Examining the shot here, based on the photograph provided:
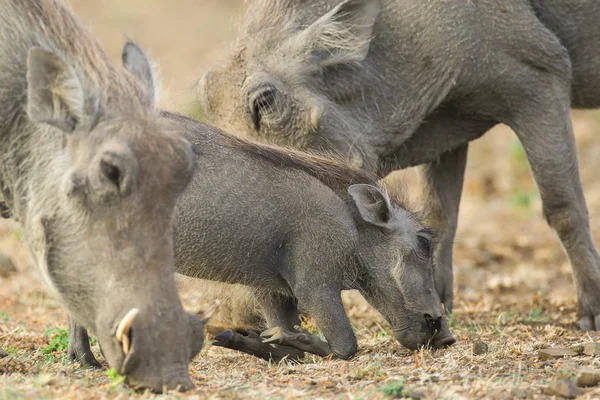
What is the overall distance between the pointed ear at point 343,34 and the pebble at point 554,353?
2153mm

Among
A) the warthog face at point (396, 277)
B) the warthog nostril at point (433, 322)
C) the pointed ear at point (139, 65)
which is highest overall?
the pointed ear at point (139, 65)

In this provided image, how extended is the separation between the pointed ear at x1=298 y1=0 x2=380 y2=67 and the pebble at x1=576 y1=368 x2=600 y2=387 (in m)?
2.60

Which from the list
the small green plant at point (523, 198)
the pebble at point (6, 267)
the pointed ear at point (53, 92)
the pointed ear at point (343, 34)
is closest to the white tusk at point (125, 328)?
the pointed ear at point (53, 92)

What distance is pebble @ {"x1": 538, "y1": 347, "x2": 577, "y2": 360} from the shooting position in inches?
178

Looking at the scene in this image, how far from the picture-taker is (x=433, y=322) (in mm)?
5004

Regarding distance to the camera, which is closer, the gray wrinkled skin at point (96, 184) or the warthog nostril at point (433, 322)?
the gray wrinkled skin at point (96, 184)

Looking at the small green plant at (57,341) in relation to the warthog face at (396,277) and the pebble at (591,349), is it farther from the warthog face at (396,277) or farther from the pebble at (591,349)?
the pebble at (591,349)

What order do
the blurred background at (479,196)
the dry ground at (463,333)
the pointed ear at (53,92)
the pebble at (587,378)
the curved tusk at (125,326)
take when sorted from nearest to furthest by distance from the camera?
1. the curved tusk at (125,326)
2. the pointed ear at (53,92)
3. the dry ground at (463,333)
4. the pebble at (587,378)
5. the blurred background at (479,196)

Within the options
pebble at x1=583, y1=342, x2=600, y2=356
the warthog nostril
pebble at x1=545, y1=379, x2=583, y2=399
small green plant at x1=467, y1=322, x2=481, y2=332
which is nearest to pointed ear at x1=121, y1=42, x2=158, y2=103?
the warthog nostril

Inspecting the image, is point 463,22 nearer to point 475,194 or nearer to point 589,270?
point 589,270

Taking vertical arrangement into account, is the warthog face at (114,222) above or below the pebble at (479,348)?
above

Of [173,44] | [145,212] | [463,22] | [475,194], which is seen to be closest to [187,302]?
[463,22]

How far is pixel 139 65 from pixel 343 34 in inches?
76.3

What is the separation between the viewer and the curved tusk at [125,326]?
3.35m
